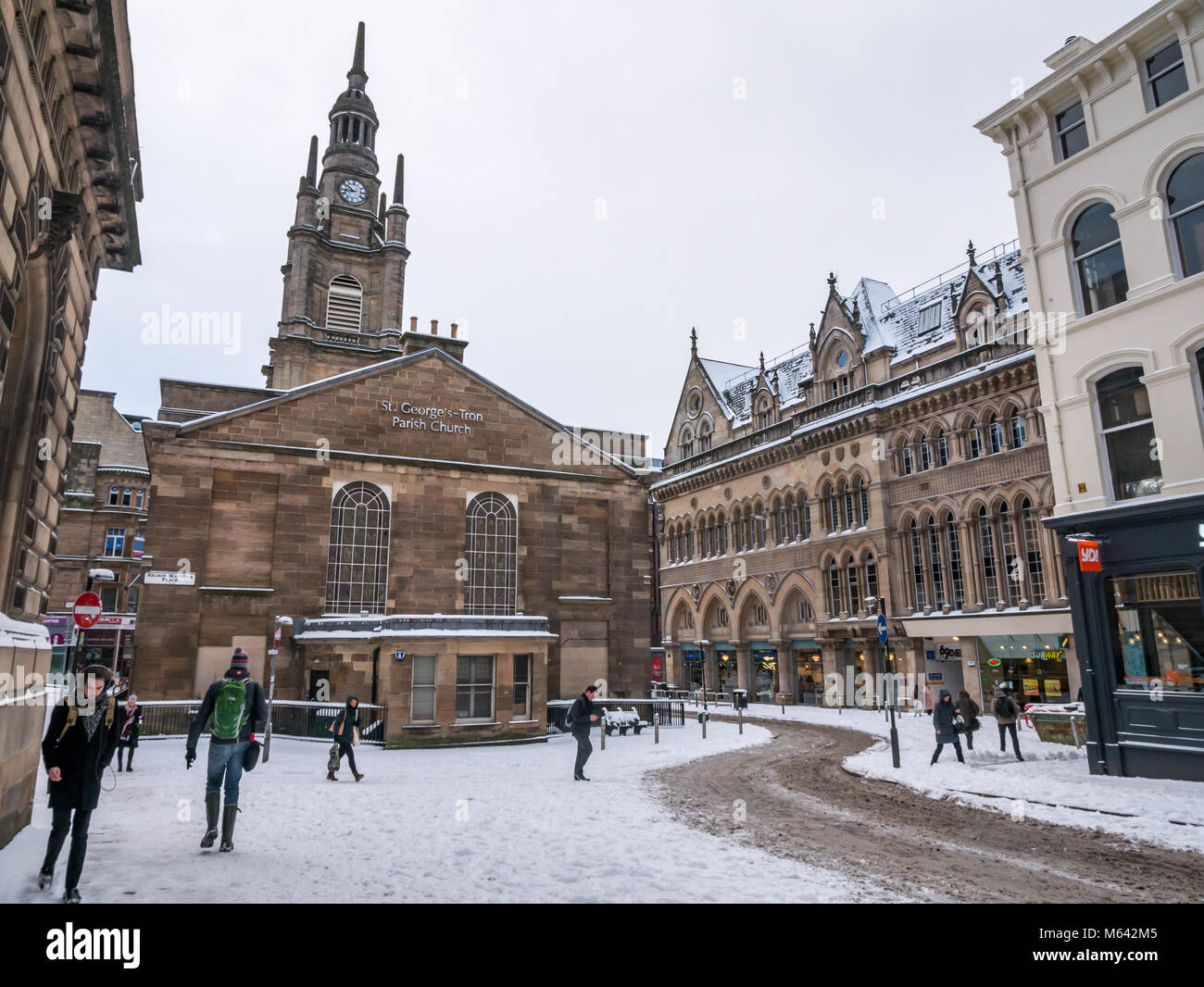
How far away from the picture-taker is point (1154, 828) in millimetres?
10367

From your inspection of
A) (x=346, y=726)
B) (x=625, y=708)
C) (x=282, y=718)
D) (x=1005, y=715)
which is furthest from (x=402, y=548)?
(x=1005, y=715)

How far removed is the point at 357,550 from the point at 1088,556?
20.7m

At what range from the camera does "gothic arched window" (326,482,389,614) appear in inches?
985

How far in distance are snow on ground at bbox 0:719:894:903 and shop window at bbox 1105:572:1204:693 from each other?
29.1 feet

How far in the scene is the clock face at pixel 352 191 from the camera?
4581cm

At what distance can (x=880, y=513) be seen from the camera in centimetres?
3728

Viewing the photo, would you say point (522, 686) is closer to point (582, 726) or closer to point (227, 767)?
point (582, 726)

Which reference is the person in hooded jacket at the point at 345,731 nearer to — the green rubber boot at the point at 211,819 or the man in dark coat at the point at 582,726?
the man in dark coat at the point at 582,726

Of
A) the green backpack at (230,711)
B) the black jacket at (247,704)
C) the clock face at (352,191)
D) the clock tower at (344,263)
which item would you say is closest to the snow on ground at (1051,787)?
the black jacket at (247,704)

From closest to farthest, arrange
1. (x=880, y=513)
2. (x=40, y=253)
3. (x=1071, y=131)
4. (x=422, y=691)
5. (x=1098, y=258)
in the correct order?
1. (x=40, y=253)
2. (x=1098, y=258)
3. (x=1071, y=131)
4. (x=422, y=691)
5. (x=880, y=513)

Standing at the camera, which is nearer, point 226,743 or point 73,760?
point 73,760
